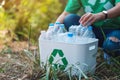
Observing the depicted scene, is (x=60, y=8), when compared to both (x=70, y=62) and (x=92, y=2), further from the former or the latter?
(x=70, y=62)

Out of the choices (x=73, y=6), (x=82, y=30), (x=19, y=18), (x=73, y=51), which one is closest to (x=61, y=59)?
(x=73, y=51)

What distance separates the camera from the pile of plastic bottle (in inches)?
110

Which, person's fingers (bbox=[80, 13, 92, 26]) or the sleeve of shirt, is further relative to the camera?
the sleeve of shirt

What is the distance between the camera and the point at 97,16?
283 cm

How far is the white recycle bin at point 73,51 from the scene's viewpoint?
2.72 metres

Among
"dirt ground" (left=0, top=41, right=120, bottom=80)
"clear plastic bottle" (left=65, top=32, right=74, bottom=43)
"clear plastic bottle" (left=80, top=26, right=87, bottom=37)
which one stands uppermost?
"clear plastic bottle" (left=80, top=26, right=87, bottom=37)

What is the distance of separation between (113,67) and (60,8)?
3.90 metres

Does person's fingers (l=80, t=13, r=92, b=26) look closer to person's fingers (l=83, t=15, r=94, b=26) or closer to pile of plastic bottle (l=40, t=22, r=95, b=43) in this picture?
person's fingers (l=83, t=15, r=94, b=26)

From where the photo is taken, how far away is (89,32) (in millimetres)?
2949

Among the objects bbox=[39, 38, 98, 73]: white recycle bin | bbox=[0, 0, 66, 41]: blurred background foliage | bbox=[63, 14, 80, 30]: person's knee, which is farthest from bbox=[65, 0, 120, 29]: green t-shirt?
bbox=[0, 0, 66, 41]: blurred background foliage

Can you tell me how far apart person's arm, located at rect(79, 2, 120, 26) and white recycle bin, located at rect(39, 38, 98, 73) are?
13 centimetres

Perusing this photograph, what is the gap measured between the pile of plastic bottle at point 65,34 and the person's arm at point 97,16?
0.37 ft

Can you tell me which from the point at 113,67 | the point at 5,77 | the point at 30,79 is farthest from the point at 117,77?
the point at 5,77

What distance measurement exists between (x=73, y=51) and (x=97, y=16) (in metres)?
0.32
